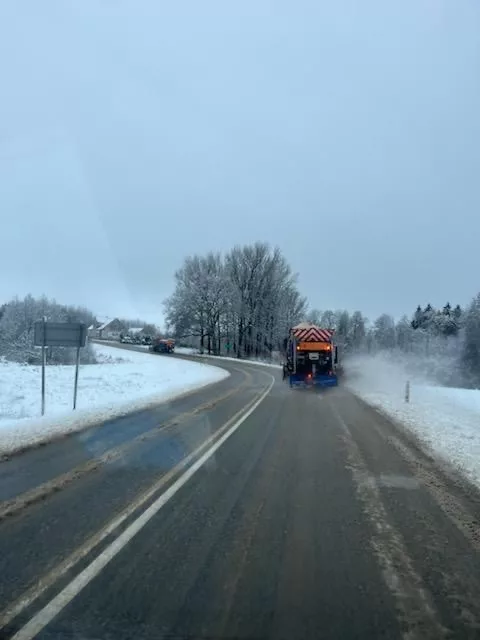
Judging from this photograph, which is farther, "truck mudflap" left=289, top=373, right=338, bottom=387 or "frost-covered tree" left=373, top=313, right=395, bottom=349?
"frost-covered tree" left=373, top=313, right=395, bottom=349

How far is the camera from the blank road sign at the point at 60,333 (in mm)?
14938

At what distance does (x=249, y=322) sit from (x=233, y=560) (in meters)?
70.7

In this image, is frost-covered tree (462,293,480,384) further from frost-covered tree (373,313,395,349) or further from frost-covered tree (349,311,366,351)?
frost-covered tree (349,311,366,351)

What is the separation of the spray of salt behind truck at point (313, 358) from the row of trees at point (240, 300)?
43036 mm

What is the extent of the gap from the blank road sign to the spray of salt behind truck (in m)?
15.0

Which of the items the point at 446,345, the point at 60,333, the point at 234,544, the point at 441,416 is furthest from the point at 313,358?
the point at 446,345

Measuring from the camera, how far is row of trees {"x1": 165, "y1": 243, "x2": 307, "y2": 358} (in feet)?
240

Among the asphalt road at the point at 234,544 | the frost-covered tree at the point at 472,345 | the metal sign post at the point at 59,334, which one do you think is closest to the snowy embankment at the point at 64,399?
the metal sign post at the point at 59,334

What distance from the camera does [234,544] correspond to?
5.16m

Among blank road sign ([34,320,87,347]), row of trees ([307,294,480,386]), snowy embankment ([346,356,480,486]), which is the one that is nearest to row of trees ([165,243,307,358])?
row of trees ([307,294,480,386])

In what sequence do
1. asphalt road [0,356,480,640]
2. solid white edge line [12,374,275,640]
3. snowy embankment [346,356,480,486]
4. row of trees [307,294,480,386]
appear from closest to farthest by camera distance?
solid white edge line [12,374,275,640] → asphalt road [0,356,480,640] → snowy embankment [346,356,480,486] → row of trees [307,294,480,386]

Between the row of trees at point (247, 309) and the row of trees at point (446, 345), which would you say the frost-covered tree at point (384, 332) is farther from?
the row of trees at point (247, 309)

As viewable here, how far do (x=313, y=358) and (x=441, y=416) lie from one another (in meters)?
11.6

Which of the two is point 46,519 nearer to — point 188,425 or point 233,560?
point 233,560
